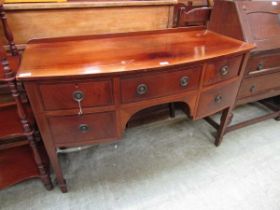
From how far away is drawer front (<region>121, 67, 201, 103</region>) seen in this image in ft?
3.16

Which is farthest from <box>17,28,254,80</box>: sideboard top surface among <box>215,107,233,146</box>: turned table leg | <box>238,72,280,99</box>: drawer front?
<box>215,107,233,146</box>: turned table leg

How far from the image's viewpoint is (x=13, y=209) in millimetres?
1207

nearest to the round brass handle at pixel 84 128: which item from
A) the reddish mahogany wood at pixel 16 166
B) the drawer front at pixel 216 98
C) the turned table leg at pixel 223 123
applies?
the reddish mahogany wood at pixel 16 166

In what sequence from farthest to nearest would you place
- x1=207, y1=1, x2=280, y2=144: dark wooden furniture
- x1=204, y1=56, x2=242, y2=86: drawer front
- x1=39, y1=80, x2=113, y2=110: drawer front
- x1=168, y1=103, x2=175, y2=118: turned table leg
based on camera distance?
x1=168, y1=103, x2=175, y2=118: turned table leg → x1=207, y1=1, x2=280, y2=144: dark wooden furniture → x1=204, y1=56, x2=242, y2=86: drawer front → x1=39, y1=80, x2=113, y2=110: drawer front

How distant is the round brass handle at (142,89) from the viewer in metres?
0.98

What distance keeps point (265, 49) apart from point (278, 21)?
0.32 m

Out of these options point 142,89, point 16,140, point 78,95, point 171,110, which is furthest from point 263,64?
point 16,140

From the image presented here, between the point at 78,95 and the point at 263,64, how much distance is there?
4.20 ft

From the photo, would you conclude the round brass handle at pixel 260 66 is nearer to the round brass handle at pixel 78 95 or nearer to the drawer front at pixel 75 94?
the drawer front at pixel 75 94

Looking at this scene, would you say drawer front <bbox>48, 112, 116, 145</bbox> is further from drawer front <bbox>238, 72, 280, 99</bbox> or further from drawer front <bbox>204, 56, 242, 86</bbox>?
drawer front <bbox>238, 72, 280, 99</bbox>

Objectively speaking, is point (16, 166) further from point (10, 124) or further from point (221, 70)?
point (221, 70)

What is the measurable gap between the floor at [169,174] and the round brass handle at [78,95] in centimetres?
73

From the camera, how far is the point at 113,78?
911mm

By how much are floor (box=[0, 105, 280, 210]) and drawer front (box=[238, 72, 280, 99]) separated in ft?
1.53
